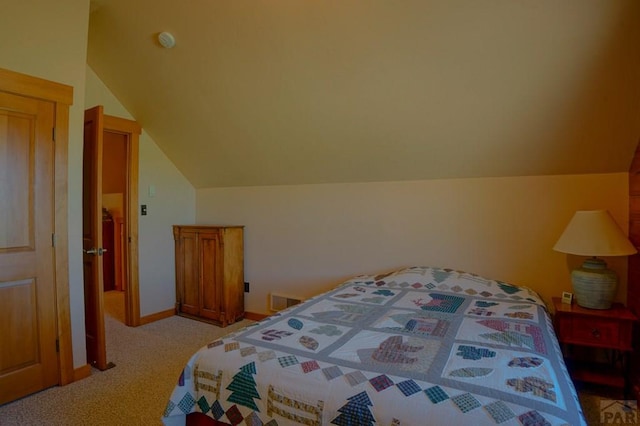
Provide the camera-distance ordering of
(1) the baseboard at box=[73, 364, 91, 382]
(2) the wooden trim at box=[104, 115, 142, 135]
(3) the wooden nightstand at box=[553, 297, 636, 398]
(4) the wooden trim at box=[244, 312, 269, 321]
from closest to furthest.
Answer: (3) the wooden nightstand at box=[553, 297, 636, 398] → (1) the baseboard at box=[73, 364, 91, 382] → (2) the wooden trim at box=[104, 115, 142, 135] → (4) the wooden trim at box=[244, 312, 269, 321]

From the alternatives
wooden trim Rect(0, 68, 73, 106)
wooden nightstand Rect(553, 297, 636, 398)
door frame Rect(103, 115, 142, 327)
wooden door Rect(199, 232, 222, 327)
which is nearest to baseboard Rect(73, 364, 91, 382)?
door frame Rect(103, 115, 142, 327)

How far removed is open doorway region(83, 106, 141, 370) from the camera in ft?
8.43

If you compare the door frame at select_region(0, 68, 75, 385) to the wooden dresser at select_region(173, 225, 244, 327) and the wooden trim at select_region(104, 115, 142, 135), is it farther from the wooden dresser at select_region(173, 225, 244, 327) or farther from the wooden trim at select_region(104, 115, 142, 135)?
the wooden dresser at select_region(173, 225, 244, 327)

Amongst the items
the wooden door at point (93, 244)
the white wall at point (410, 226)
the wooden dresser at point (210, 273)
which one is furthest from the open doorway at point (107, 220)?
the white wall at point (410, 226)

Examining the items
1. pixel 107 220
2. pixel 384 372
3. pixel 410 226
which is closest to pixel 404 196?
pixel 410 226

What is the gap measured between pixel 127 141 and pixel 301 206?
1.80 meters

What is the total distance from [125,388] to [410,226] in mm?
2348

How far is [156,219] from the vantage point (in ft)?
12.3

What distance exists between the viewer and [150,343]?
3.08 metres

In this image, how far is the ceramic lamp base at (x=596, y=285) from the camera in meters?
2.15

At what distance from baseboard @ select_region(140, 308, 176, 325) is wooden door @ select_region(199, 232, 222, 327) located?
0.42 metres

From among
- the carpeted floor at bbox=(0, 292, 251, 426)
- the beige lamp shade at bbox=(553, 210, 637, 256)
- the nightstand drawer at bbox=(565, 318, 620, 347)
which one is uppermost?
the beige lamp shade at bbox=(553, 210, 637, 256)

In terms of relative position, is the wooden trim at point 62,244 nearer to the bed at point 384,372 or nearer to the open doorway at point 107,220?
the open doorway at point 107,220

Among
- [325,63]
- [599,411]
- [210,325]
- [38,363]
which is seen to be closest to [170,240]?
[210,325]
